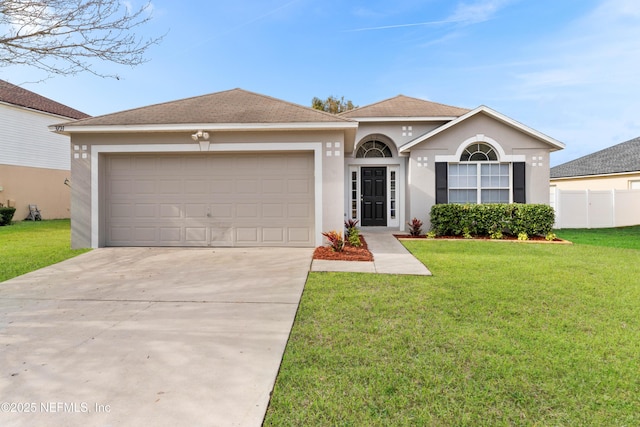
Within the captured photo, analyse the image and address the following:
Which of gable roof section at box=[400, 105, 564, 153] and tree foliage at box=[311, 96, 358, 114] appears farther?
tree foliage at box=[311, 96, 358, 114]

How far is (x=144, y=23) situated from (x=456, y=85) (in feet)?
56.6

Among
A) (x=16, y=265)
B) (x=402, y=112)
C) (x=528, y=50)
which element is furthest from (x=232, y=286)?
(x=528, y=50)

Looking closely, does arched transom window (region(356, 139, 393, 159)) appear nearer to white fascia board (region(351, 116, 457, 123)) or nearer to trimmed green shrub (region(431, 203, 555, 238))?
white fascia board (region(351, 116, 457, 123))

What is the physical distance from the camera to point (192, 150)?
8680 mm

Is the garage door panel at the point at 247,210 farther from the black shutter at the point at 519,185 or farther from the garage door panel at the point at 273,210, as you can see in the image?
the black shutter at the point at 519,185

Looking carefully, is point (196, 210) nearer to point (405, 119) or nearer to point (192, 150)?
point (192, 150)

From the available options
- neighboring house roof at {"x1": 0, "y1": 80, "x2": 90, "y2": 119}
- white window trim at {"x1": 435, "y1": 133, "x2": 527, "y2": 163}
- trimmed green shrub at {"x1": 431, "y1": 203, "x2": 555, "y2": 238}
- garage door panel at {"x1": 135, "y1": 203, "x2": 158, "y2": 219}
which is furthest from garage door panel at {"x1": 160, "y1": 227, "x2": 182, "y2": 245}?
neighboring house roof at {"x1": 0, "y1": 80, "x2": 90, "y2": 119}

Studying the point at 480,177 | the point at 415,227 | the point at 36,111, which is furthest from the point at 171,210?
the point at 36,111

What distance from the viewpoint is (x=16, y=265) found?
22.7 feet

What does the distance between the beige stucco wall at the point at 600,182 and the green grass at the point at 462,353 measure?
17.0 metres

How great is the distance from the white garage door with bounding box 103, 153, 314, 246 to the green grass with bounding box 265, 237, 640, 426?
3.49m

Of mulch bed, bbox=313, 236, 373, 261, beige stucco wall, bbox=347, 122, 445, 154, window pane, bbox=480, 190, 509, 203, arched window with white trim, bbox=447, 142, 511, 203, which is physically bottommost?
mulch bed, bbox=313, 236, 373, 261

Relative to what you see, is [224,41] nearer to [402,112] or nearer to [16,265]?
[402,112]

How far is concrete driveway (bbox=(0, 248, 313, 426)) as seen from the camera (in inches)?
92.0
